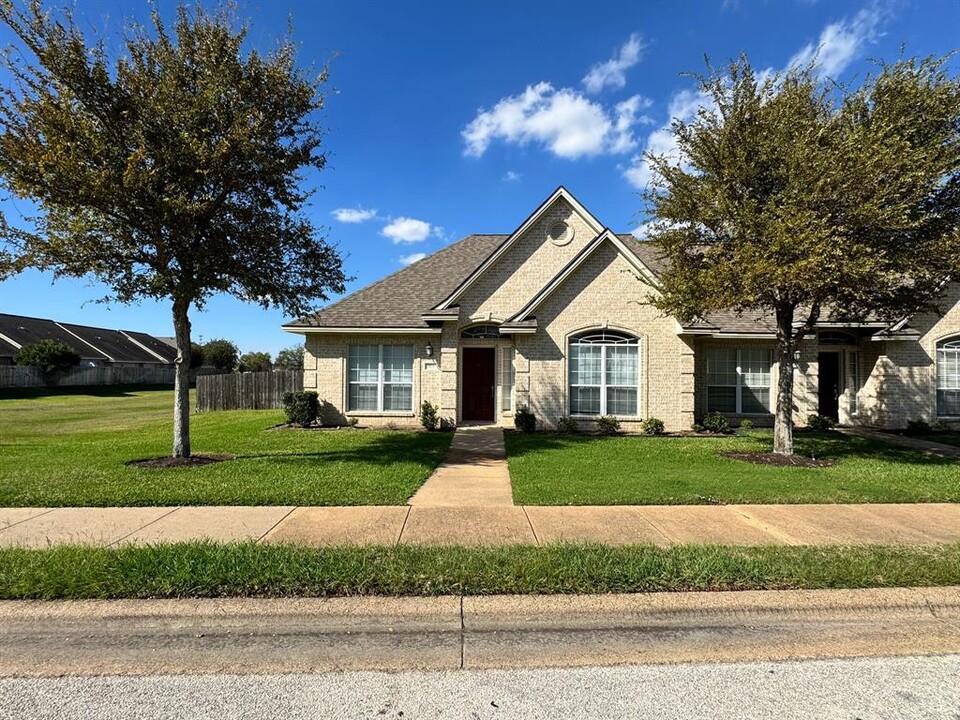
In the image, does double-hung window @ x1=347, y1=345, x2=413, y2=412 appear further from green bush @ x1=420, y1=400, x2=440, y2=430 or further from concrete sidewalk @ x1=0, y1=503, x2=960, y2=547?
concrete sidewalk @ x1=0, y1=503, x2=960, y2=547

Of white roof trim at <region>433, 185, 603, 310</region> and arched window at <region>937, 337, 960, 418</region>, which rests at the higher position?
white roof trim at <region>433, 185, 603, 310</region>

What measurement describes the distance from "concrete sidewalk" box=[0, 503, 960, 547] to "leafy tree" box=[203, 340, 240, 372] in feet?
195

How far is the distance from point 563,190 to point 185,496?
1344 cm

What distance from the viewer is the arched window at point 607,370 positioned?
15.5 m

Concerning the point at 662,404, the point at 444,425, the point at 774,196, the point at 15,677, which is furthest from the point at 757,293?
the point at 15,677

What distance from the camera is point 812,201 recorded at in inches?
375

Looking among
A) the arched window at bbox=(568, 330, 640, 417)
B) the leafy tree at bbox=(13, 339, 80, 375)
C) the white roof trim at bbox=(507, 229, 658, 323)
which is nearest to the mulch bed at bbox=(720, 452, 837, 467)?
the arched window at bbox=(568, 330, 640, 417)

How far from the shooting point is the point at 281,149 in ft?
34.3

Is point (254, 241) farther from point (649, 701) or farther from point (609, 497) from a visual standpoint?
point (649, 701)

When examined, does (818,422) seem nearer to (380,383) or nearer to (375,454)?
(375,454)

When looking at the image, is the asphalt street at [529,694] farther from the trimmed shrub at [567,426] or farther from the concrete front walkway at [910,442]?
the trimmed shrub at [567,426]

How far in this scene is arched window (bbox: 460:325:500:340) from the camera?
16.7m

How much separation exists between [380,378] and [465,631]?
13.4 meters

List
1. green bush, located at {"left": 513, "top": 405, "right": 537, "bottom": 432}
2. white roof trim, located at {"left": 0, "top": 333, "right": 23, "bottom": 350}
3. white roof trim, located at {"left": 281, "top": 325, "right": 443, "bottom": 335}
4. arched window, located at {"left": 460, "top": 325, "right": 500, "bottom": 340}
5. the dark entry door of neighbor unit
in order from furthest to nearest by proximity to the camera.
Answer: white roof trim, located at {"left": 0, "top": 333, "right": 23, "bottom": 350} → the dark entry door of neighbor unit → arched window, located at {"left": 460, "top": 325, "right": 500, "bottom": 340} → white roof trim, located at {"left": 281, "top": 325, "right": 443, "bottom": 335} → green bush, located at {"left": 513, "top": 405, "right": 537, "bottom": 432}
